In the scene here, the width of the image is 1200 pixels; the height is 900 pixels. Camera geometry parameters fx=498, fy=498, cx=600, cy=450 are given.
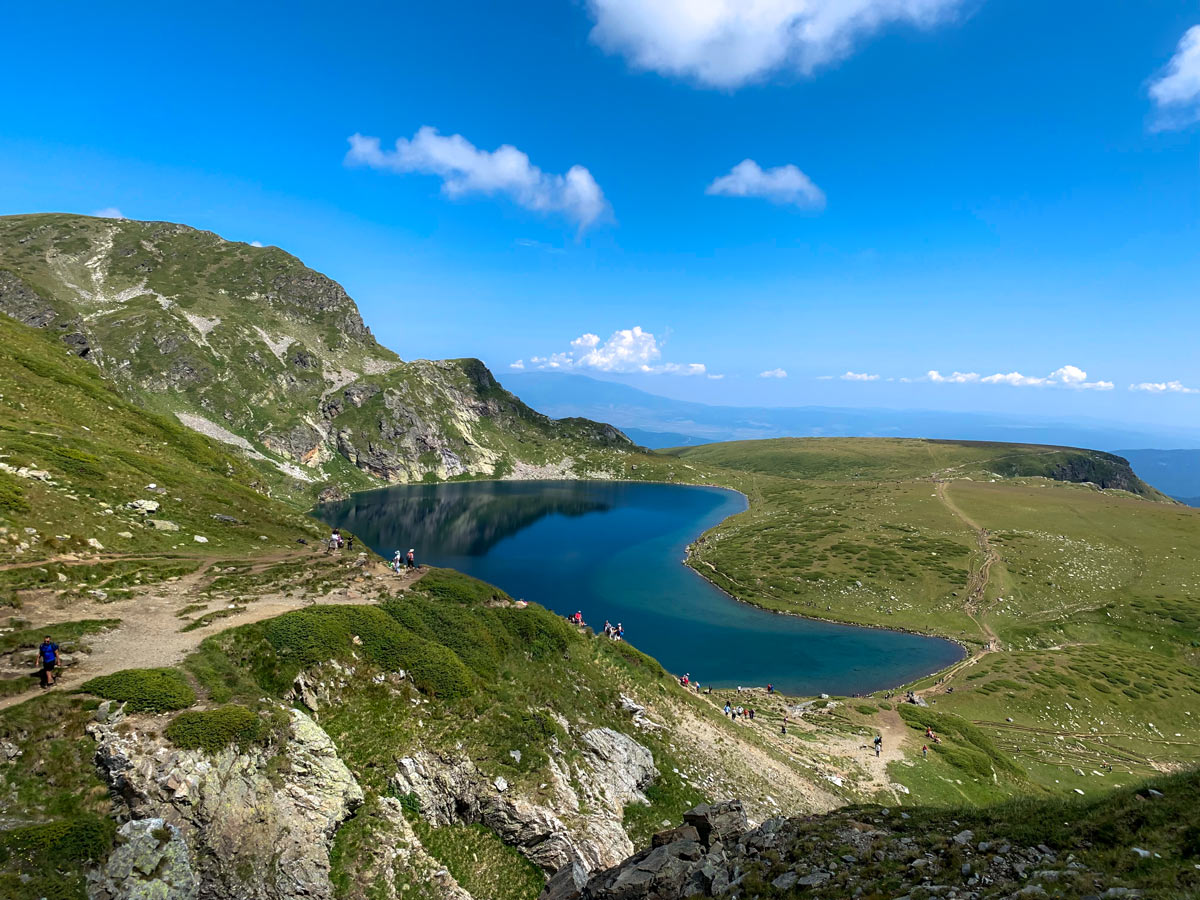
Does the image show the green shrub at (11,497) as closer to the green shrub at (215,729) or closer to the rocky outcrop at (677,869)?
the green shrub at (215,729)

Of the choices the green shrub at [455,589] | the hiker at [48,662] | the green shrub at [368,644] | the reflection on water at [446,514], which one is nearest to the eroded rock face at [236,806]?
the hiker at [48,662]

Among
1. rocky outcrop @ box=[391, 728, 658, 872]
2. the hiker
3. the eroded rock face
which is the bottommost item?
rocky outcrop @ box=[391, 728, 658, 872]

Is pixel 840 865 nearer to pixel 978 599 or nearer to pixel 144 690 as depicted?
pixel 144 690

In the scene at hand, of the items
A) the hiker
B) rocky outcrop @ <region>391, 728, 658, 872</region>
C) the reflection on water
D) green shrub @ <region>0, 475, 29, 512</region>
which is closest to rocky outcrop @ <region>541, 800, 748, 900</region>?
rocky outcrop @ <region>391, 728, 658, 872</region>

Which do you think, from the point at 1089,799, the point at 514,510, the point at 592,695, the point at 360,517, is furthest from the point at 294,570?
the point at 514,510

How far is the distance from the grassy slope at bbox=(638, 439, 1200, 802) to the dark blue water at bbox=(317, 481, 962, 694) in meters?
7.84

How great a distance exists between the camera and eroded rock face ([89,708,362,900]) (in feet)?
44.2

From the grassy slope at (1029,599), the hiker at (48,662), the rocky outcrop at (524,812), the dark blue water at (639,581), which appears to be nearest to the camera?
the hiker at (48,662)

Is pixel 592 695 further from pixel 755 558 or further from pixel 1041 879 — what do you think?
pixel 755 558

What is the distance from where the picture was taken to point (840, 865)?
14.6 meters

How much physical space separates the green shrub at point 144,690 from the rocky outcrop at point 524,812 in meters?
7.98

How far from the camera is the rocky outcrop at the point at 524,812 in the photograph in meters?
19.5

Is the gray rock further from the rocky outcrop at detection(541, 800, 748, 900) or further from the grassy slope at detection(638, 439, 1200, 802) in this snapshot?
the grassy slope at detection(638, 439, 1200, 802)

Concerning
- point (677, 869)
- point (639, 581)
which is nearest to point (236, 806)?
point (677, 869)
